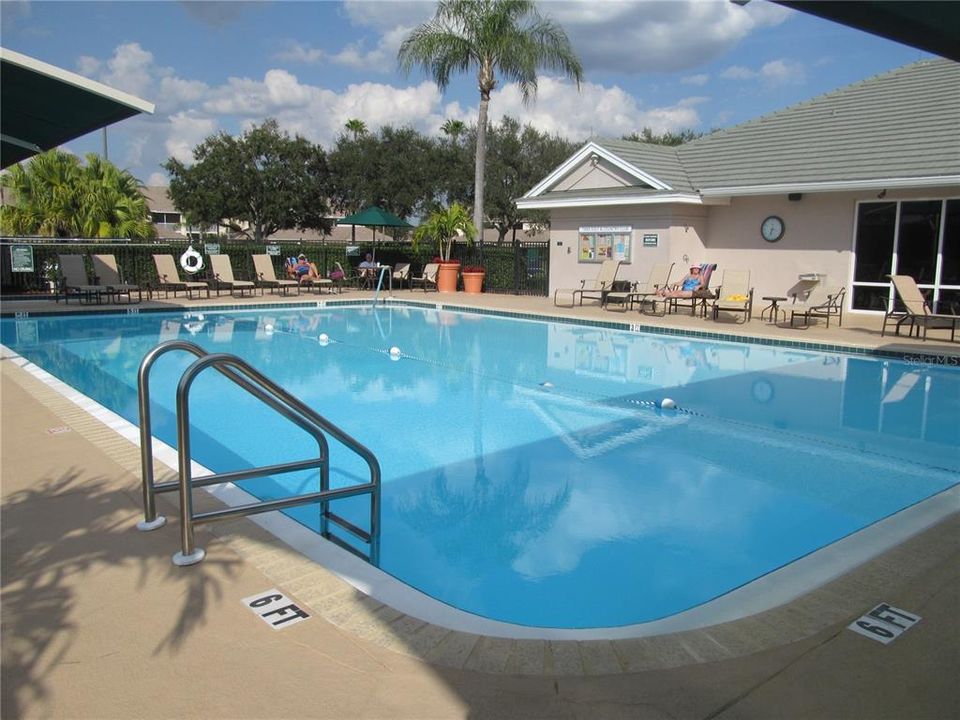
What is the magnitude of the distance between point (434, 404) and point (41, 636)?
6.01 metres

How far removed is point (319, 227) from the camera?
38812 mm

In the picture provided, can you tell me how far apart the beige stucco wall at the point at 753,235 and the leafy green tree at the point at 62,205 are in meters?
16.0

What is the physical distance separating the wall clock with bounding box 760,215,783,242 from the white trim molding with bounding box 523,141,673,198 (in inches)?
85.5

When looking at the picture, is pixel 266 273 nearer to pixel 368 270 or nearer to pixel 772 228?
pixel 368 270

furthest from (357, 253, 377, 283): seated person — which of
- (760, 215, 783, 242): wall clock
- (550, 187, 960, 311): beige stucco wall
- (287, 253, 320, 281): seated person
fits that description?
(760, 215, 783, 242): wall clock

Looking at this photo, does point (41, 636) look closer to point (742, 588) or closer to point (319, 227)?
point (742, 588)

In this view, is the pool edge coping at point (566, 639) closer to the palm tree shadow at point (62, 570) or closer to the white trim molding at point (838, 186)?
the palm tree shadow at point (62, 570)

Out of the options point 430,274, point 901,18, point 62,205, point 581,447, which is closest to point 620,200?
point 430,274

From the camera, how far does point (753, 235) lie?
1630 centimetres

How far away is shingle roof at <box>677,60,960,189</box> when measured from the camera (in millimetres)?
14109

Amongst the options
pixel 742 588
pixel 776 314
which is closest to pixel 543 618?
pixel 742 588

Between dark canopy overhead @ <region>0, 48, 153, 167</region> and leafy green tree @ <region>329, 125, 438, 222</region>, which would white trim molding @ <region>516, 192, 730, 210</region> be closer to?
dark canopy overhead @ <region>0, 48, 153, 167</region>

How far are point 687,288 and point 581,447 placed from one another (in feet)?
30.8

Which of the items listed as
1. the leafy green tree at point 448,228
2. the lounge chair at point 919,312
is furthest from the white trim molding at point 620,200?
the lounge chair at point 919,312
